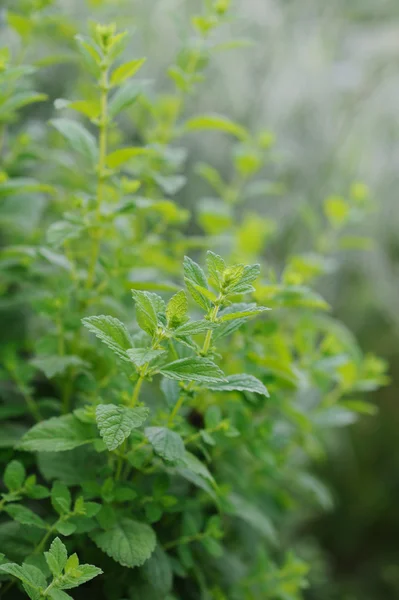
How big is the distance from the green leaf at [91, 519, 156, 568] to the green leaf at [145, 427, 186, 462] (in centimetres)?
8

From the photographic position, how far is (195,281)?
0.48m

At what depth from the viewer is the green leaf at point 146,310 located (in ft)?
1.50

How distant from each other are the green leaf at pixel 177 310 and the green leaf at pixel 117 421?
74mm

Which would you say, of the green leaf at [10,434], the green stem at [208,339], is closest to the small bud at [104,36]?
the green stem at [208,339]

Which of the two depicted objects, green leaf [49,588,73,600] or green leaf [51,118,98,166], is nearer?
green leaf [49,588,73,600]

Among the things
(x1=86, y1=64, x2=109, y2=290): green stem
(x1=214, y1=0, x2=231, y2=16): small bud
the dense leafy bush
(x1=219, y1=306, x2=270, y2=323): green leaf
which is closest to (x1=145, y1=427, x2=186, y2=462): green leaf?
the dense leafy bush

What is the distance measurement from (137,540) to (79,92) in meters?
0.78

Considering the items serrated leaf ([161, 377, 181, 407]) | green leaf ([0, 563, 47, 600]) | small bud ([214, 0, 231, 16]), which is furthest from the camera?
small bud ([214, 0, 231, 16])

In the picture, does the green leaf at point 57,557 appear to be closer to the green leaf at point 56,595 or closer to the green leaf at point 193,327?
the green leaf at point 56,595

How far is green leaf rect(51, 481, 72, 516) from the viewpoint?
497mm

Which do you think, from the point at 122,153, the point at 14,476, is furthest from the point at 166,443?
the point at 122,153

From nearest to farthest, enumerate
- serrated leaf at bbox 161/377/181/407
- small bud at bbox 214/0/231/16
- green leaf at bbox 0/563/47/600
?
green leaf at bbox 0/563/47/600 < serrated leaf at bbox 161/377/181/407 < small bud at bbox 214/0/231/16

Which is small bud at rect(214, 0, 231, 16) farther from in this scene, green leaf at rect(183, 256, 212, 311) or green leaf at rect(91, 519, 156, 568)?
green leaf at rect(91, 519, 156, 568)

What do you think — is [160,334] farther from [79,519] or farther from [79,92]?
[79,92]
